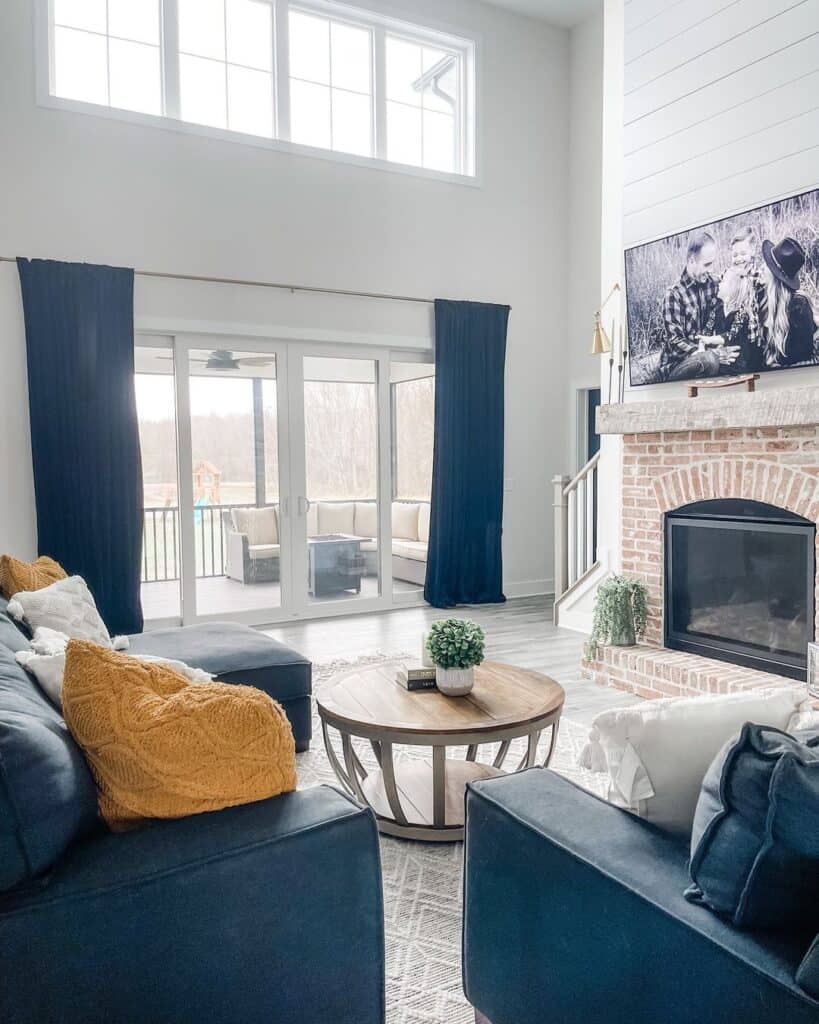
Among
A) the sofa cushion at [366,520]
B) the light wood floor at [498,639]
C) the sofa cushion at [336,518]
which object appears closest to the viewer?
the light wood floor at [498,639]

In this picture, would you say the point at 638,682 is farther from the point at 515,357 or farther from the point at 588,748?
the point at 515,357

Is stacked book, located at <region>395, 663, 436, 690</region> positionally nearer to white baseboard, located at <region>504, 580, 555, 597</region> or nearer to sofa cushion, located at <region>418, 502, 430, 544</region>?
sofa cushion, located at <region>418, 502, 430, 544</region>

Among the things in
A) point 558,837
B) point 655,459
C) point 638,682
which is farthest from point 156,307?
point 558,837

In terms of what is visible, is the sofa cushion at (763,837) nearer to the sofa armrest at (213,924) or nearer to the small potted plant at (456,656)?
the sofa armrest at (213,924)

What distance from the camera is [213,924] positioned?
1.42 meters

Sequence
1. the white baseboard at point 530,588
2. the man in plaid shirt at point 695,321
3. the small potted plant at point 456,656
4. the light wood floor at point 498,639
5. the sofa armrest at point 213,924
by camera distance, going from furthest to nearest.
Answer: the white baseboard at point 530,588 → the light wood floor at point 498,639 → the man in plaid shirt at point 695,321 → the small potted plant at point 456,656 → the sofa armrest at point 213,924

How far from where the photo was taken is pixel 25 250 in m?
5.31

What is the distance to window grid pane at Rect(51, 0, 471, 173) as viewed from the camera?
561cm

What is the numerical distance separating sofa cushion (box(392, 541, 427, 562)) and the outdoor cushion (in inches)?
49.2

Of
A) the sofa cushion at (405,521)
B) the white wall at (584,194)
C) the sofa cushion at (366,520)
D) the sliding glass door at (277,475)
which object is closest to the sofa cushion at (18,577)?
the sliding glass door at (277,475)

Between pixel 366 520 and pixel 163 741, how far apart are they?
527 cm

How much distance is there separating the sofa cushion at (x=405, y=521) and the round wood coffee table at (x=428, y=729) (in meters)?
4.04

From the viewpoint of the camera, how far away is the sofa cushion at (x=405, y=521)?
281 inches

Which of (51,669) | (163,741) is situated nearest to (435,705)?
(51,669)
